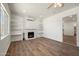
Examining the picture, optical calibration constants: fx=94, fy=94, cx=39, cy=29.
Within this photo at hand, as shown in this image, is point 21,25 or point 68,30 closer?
point 68,30

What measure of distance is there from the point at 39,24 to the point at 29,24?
3.05 ft

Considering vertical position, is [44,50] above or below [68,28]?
below

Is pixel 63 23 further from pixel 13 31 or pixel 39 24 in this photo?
pixel 13 31

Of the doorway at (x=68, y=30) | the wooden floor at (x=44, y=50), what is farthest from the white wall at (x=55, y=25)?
the wooden floor at (x=44, y=50)

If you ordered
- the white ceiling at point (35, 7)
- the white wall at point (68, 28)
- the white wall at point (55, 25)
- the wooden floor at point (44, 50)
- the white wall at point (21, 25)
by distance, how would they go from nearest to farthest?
1. the wooden floor at point (44, 50)
2. the white ceiling at point (35, 7)
3. the white wall at point (55, 25)
4. the white wall at point (68, 28)
5. the white wall at point (21, 25)

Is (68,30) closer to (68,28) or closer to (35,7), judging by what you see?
(68,28)

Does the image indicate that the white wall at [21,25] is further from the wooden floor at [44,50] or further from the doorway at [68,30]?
the wooden floor at [44,50]

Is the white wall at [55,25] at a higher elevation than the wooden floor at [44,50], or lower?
higher

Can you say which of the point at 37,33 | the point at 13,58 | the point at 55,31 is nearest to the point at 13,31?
the point at 37,33

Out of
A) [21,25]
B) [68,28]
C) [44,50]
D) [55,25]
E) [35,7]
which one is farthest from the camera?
[21,25]

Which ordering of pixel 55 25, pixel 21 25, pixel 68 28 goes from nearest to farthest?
pixel 68 28 → pixel 55 25 → pixel 21 25

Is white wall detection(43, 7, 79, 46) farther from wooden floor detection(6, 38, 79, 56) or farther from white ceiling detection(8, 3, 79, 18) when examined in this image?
wooden floor detection(6, 38, 79, 56)

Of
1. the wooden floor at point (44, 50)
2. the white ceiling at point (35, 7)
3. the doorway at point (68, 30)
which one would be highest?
the white ceiling at point (35, 7)

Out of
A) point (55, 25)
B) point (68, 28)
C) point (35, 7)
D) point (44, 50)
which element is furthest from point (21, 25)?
point (44, 50)
